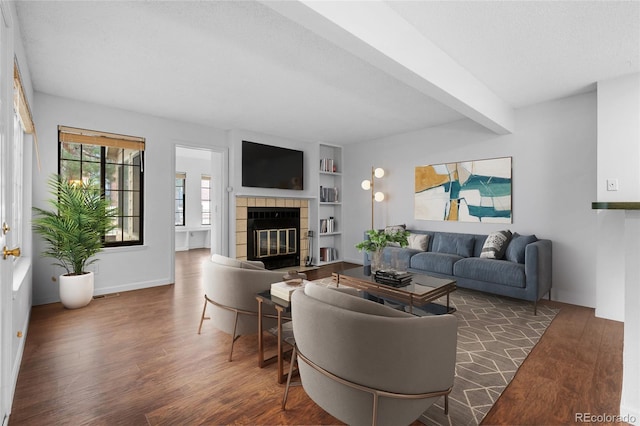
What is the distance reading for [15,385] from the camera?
204cm

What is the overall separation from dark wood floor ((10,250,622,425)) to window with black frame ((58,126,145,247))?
1496 millimetres

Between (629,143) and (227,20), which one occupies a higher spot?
→ (227,20)

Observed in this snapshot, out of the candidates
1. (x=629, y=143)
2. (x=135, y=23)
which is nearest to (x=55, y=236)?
(x=135, y=23)

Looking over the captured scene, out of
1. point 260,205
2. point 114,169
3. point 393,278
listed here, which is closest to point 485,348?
point 393,278

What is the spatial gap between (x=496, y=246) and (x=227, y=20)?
3.79m

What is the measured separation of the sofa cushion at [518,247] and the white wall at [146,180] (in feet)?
Answer: 15.0

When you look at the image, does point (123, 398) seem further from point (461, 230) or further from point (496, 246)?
point (461, 230)

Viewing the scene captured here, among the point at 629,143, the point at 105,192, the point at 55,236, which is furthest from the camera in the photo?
the point at 105,192

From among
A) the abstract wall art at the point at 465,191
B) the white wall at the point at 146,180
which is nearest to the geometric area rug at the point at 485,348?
the abstract wall art at the point at 465,191

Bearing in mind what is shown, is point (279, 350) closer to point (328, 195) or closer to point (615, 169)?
point (615, 169)

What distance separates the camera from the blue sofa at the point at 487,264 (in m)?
3.39

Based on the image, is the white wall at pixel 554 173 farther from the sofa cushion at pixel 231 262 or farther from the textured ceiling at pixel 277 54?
the sofa cushion at pixel 231 262

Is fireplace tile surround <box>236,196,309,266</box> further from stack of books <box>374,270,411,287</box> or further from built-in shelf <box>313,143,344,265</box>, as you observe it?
stack of books <box>374,270,411,287</box>

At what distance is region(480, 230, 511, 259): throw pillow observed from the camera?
12.9ft
